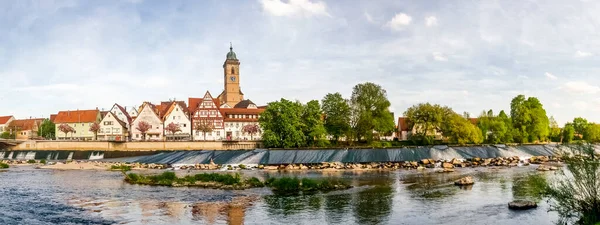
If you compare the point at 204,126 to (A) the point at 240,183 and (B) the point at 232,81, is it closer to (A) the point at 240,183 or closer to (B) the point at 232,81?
(B) the point at 232,81

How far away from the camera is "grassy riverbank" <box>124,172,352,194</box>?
39.7 metres

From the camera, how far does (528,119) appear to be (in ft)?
323

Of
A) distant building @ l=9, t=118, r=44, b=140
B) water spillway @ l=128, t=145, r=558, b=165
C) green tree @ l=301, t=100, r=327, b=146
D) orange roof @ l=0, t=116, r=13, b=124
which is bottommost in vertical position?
water spillway @ l=128, t=145, r=558, b=165

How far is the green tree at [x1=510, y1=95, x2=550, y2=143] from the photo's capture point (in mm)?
98500

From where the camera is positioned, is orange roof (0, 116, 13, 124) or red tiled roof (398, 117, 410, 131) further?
orange roof (0, 116, 13, 124)

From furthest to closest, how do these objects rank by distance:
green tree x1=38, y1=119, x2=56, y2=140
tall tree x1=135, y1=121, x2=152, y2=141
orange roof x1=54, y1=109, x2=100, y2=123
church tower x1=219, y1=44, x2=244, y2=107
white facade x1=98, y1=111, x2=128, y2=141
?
church tower x1=219, y1=44, x2=244, y2=107
green tree x1=38, y1=119, x2=56, y2=140
orange roof x1=54, y1=109, x2=100, y2=123
white facade x1=98, y1=111, x2=128, y2=141
tall tree x1=135, y1=121, x2=152, y2=141

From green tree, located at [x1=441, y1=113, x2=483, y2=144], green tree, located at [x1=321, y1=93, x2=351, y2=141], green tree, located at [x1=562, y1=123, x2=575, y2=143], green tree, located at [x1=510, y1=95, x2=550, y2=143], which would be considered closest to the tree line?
green tree, located at [x1=321, y1=93, x2=351, y2=141]

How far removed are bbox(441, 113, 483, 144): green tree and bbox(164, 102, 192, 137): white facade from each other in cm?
5704

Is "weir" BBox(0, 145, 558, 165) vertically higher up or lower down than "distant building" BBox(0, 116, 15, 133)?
lower down

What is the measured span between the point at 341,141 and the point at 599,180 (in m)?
79.2

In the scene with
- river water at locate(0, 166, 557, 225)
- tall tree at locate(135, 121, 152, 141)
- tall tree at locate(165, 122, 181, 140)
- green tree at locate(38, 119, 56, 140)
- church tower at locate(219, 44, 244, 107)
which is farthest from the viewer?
church tower at locate(219, 44, 244, 107)

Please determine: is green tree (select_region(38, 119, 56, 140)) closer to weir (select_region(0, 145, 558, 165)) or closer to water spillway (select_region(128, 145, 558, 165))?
weir (select_region(0, 145, 558, 165))

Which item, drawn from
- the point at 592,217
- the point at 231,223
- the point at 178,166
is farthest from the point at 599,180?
the point at 178,166

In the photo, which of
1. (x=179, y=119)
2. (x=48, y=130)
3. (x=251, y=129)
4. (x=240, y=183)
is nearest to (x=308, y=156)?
(x=240, y=183)
